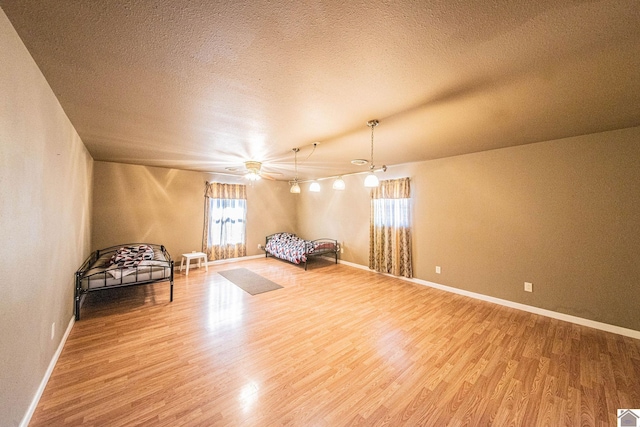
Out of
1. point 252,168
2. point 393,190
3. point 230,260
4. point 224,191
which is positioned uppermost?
point 252,168

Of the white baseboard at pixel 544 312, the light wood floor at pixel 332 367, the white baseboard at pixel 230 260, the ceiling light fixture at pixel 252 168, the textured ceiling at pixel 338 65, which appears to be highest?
the textured ceiling at pixel 338 65

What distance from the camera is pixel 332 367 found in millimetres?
2160

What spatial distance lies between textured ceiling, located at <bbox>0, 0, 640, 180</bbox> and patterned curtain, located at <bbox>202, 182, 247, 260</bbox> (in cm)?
329

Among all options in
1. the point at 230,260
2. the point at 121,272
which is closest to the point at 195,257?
the point at 230,260

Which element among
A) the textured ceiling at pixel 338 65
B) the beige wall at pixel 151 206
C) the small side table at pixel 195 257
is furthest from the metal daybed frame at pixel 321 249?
the textured ceiling at pixel 338 65

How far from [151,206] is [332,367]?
5448 millimetres

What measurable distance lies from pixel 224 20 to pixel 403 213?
448cm

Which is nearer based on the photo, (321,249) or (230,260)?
(321,249)

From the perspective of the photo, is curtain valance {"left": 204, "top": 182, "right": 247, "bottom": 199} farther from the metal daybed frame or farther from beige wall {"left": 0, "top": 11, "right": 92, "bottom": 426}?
beige wall {"left": 0, "top": 11, "right": 92, "bottom": 426}

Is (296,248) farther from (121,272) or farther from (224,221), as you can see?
(121,272)

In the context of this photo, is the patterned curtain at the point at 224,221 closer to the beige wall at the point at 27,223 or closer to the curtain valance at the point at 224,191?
the curtain valance at the point at 224,191

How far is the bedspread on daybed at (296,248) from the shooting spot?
5793 mm

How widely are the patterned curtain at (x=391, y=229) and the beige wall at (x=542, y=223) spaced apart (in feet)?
0.65

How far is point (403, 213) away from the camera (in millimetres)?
4887
